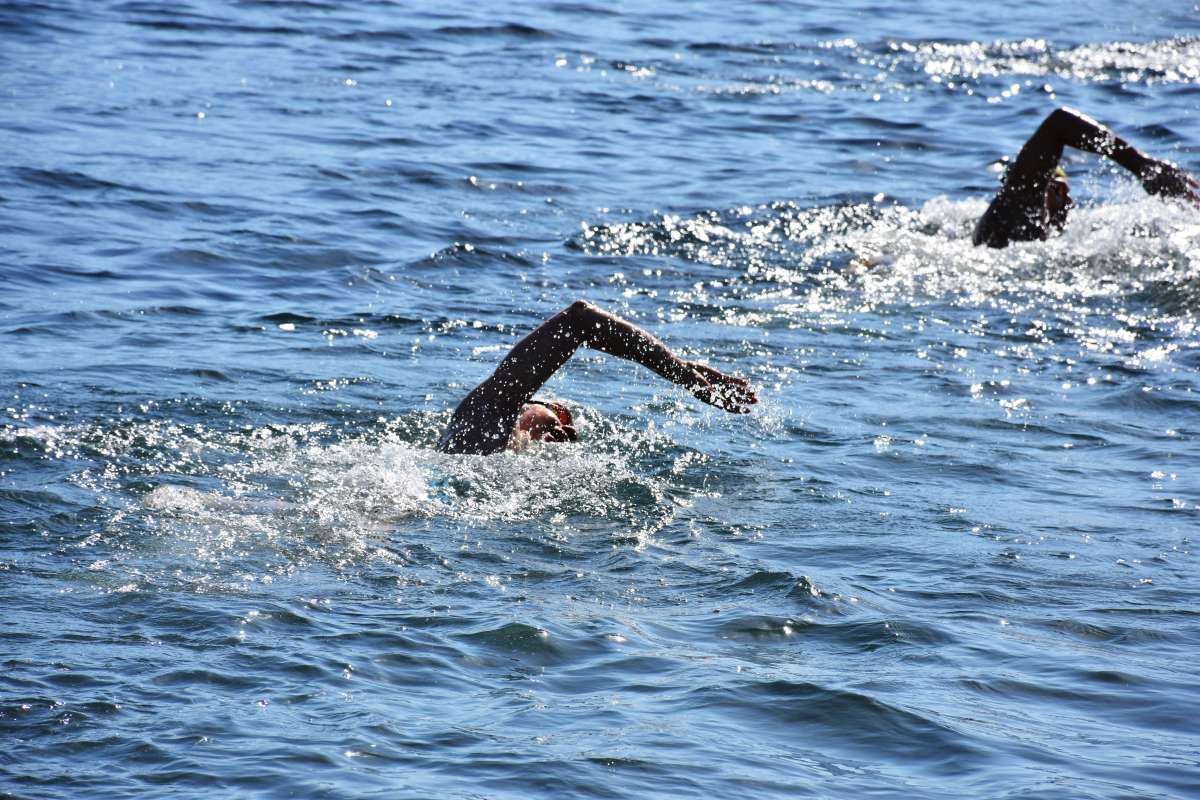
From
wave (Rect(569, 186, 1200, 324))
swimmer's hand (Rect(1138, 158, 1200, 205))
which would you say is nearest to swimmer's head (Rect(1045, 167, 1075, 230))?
wave (Rect(569, 186, 1200, 324))

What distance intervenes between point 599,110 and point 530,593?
13123 mm

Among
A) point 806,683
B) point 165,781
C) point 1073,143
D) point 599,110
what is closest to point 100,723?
point 165,781

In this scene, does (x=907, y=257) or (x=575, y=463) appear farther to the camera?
(x=907, y=257)

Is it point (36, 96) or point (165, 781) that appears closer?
point (165, 781)

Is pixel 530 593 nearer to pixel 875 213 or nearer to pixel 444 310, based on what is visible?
pixel 444 310

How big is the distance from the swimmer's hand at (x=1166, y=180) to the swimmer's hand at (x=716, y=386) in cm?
516

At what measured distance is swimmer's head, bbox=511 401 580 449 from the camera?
786 cm

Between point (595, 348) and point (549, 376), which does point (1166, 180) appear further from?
point (549, 376)

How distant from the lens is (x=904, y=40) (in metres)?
23.6

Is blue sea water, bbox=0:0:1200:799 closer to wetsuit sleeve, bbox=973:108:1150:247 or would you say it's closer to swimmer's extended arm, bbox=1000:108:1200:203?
wetsuit sleeve, bbox=973:108:1150:247

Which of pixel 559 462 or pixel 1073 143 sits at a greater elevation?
pixel 1073 143

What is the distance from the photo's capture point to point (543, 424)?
26.2 feet

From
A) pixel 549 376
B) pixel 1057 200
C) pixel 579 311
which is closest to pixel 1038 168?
pixel 1057 200

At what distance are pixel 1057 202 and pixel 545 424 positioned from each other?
6.10 m
